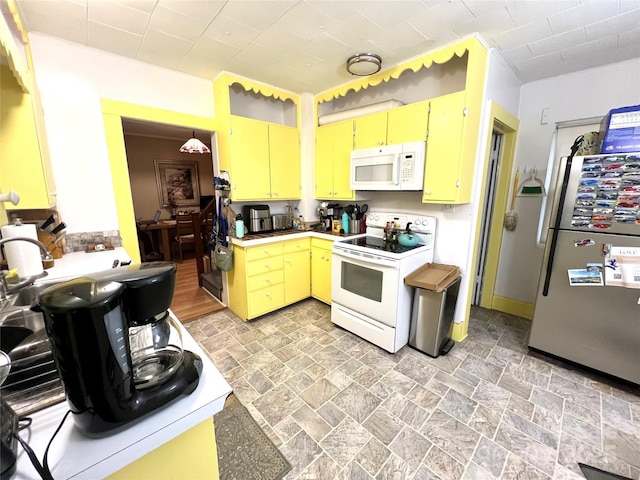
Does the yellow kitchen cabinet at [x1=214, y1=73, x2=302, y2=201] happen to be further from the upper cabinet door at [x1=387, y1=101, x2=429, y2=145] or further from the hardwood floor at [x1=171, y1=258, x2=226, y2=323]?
the hardwood floor at [x1=171, y1=258, x2=226, y2=323]

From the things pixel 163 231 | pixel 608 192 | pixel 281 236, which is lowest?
pixel 163 231

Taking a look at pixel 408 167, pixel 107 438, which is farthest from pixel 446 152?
pixel 107 438

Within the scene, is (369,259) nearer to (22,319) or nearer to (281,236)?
(281,236)

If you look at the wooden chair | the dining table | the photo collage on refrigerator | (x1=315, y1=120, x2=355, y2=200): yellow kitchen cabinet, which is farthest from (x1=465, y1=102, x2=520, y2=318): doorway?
the dining table

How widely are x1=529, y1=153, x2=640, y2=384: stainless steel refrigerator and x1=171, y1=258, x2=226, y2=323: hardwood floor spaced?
3389 millimetres

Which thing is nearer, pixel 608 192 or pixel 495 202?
pixel 608 192

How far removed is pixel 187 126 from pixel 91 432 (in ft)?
9.17

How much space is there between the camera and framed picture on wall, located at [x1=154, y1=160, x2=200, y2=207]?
5602 mm

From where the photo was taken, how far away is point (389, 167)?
2.53 m

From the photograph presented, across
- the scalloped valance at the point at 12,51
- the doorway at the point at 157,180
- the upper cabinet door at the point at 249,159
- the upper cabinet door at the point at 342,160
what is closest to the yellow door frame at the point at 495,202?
the upper cabinet door at the point at 342,160

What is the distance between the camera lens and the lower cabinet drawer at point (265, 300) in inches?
112

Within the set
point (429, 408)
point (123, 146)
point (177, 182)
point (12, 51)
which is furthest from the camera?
point (177, 182)

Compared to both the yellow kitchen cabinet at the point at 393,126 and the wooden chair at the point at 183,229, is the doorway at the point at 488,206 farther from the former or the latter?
the wooden chair at the point at 183,229

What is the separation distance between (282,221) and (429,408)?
243cm
